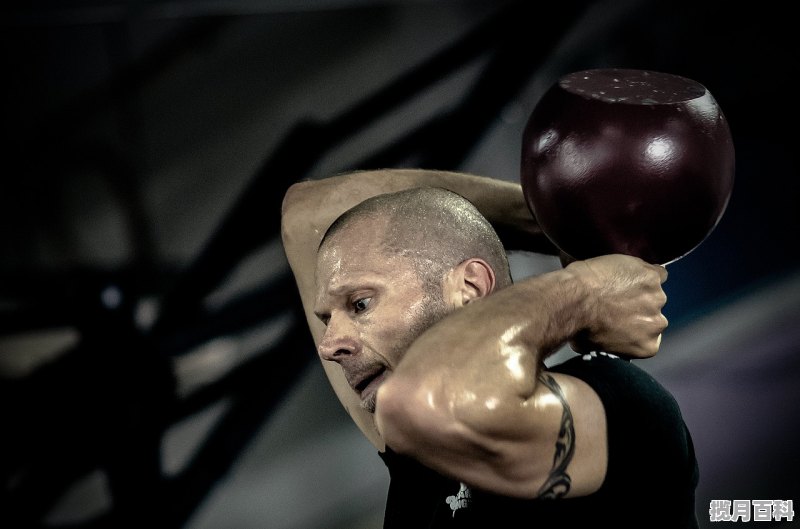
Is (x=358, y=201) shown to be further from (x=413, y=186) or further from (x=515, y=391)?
(x=515, y=391)

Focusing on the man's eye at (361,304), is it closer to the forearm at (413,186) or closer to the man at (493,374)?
the man at (493,374)

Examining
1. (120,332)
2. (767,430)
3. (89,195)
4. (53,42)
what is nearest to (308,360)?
(120,332)

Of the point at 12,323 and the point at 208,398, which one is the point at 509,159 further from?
the point at 12,323

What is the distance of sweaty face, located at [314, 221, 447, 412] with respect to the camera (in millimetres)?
1204

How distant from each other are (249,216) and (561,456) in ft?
6.74

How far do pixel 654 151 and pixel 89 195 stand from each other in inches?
87.7

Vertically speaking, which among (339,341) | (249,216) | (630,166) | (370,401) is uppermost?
(630,166)

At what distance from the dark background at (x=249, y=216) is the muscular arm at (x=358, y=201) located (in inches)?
44.1

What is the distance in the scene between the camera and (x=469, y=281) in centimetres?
125

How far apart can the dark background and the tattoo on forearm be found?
5.88ft

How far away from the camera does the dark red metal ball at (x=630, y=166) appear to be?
1.13 meters

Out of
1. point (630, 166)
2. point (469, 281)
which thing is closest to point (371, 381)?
point (469, 281)

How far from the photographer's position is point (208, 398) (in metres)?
3.00

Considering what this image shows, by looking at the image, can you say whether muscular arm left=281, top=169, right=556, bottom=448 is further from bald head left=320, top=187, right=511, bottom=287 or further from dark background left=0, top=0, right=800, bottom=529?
dark background left=0, top=0, right=800, bottom=529
